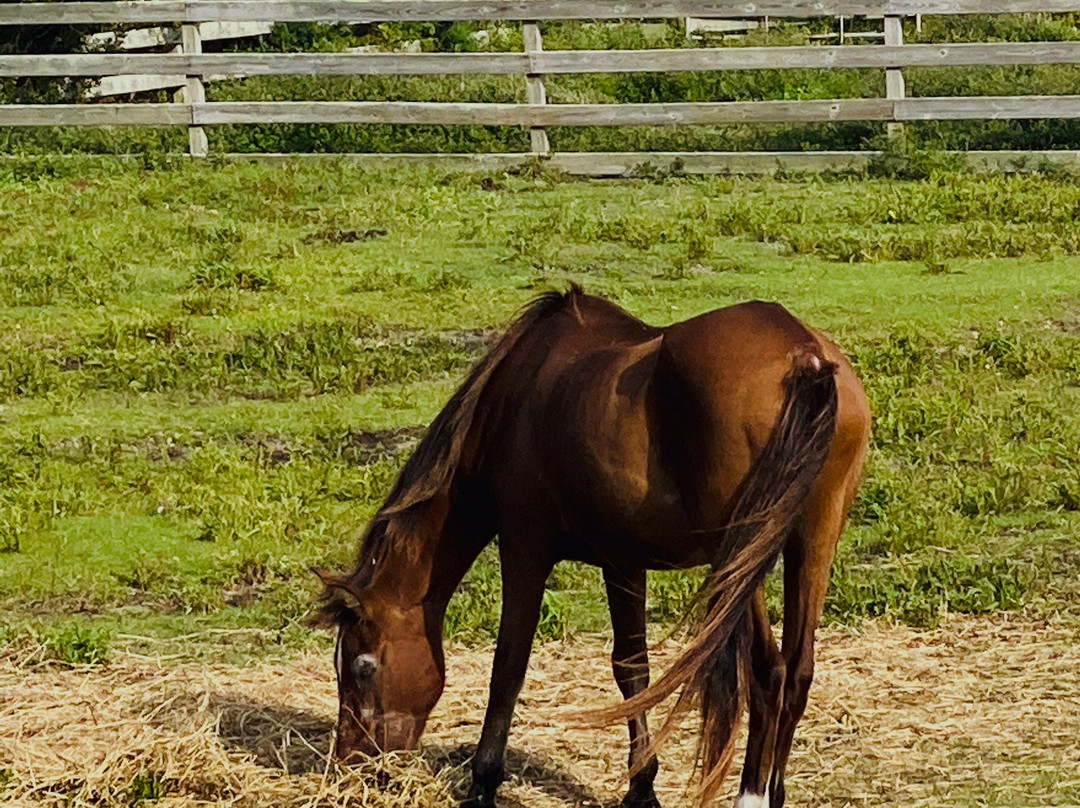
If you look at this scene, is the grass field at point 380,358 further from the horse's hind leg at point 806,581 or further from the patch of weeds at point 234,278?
the horse's hind leg at point 806,581

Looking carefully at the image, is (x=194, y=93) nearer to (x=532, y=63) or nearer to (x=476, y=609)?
(x=532, y=63)

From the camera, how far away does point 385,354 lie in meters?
10.0

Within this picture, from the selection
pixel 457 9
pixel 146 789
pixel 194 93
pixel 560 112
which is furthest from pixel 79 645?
pixel 194 93

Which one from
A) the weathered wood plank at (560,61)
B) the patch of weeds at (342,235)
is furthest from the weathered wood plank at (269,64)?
the patch of weeds at (342,235)

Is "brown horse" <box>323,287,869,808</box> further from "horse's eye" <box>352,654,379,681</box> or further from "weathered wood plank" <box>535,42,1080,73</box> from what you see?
"weathered wood plank" <box>535,42,1080,73</box>

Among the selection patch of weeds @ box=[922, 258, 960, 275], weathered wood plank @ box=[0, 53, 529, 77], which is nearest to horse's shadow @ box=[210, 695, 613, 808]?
patch of weeds @ box=[922, 258, 960, 275]

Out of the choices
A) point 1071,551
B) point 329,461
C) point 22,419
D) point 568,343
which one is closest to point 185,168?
point 22,419

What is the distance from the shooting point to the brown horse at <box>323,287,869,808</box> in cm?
438

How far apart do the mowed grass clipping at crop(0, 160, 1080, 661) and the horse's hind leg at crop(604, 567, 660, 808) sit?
1193 millimetres

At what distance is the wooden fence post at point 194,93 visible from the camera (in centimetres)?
1600

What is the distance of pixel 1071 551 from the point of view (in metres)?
7.11

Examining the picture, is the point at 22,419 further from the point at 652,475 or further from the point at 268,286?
the point at 652,475

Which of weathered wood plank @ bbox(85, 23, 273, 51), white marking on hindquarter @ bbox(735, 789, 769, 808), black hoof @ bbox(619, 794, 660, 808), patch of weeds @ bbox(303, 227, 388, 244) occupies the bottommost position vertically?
black hoof @ bbox(619, 794, 660, 808)

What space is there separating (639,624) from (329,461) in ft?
11.6
